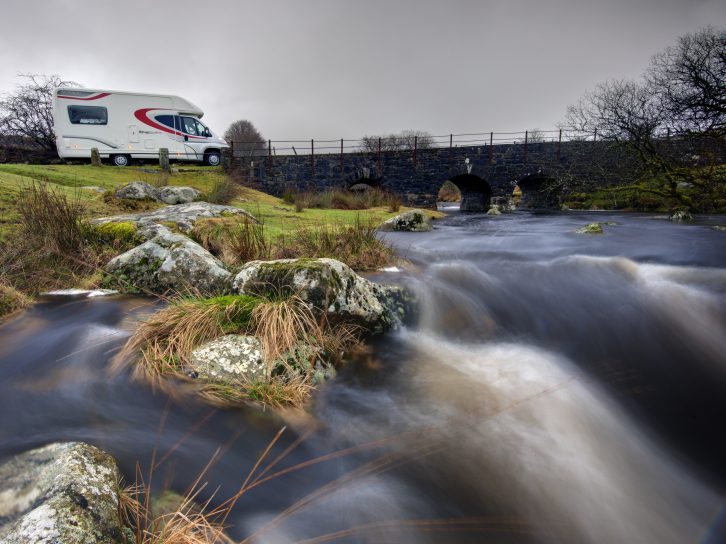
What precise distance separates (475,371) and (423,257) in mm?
3716

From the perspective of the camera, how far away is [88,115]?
66.9 feet

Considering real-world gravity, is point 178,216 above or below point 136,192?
below

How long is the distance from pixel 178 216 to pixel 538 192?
2694 centimetres

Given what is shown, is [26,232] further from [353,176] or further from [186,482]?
[353,176]

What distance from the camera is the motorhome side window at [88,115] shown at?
66.1ft

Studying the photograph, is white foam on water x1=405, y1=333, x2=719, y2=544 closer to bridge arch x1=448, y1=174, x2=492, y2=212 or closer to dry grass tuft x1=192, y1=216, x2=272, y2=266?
dry grass tuft x1=192, y1=216, x2=272, y2=266

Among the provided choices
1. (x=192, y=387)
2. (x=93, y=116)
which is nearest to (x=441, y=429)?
(x=192, y=387)

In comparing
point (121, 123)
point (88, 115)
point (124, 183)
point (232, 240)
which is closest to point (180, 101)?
point (121, 123)

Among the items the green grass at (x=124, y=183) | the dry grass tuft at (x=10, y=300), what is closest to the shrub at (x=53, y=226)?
the green grass at (x=124, y=183)

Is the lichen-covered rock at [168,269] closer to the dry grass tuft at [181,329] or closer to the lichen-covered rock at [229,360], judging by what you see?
the dry grass tuft at [181,329]

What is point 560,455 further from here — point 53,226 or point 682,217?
point 682,217

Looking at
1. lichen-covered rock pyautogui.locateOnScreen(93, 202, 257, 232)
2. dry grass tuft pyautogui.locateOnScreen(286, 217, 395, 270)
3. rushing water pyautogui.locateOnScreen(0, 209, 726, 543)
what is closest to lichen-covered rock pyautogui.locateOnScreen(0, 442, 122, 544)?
rushing water pyautogui.locateOnScreen(0, 209, 726, 543)

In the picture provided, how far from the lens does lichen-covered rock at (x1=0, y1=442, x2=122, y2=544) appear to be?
154 centimetres

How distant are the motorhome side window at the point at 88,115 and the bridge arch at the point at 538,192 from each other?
972 inches
